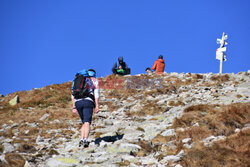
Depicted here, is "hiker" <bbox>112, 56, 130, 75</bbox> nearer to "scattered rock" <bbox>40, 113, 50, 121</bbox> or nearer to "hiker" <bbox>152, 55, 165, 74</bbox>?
Result: "hiker" <bbox>152, 55, 165, 74</bbox>

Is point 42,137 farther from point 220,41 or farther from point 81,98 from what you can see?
point 220,41

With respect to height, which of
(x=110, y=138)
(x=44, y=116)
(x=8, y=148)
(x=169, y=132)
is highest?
(x=44, y=116)

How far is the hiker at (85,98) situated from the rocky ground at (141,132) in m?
0.60

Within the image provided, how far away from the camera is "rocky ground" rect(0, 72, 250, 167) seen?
647cm

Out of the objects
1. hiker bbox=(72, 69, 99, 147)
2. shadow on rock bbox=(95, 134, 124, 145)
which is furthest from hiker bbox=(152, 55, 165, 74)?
hiker bbox=(72, 69, 99, 147)

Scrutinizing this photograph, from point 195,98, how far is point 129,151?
754cm

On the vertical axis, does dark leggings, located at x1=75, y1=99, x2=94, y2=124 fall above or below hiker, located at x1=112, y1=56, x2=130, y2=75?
below

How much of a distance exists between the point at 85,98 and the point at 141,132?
253 centimetres

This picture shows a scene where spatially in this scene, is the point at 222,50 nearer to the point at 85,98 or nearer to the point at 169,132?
the point at 169,132

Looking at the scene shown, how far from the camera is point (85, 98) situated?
838 cm

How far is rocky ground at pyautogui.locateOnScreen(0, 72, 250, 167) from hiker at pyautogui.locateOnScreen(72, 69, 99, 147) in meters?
0.60

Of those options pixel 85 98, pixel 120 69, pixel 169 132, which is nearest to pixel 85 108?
pixel 85 98

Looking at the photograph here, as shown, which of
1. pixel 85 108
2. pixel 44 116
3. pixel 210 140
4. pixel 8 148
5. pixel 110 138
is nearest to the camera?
pixel 210 140

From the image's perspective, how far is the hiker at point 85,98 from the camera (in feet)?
26.9
